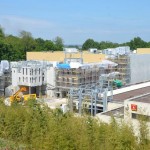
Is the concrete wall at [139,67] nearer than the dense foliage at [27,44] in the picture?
Yes

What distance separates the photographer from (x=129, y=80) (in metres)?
27.6

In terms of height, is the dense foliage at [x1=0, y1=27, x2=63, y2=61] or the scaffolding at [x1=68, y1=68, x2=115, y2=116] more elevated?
the dense foliage at [x1=0, y1=27, x2=63, y2=61]

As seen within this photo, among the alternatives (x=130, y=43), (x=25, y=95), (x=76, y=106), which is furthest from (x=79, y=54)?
(x=130, y=43)

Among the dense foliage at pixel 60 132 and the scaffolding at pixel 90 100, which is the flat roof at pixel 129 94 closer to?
the scaffolding at pixel 90 100

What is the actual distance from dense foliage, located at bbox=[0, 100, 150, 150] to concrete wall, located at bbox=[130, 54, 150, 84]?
16.3 meters

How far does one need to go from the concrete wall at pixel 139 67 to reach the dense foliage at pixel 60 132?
16250 millimetres

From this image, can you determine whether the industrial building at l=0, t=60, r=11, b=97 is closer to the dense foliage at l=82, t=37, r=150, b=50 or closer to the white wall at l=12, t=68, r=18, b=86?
the white wall at l=12, t=68, r=18, b=86

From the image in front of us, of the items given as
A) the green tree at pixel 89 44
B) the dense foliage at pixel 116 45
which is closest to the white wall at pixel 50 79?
the dense foliage at pixel 116 45

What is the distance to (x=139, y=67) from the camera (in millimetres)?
28812

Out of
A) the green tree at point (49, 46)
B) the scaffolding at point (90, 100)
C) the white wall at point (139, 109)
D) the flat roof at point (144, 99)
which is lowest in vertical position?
the scaffolding at point (90, 100)

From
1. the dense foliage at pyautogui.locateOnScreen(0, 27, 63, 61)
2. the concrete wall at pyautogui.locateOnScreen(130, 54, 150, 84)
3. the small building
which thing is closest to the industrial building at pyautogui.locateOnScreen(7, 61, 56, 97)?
the small building

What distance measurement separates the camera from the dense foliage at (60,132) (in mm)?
9008

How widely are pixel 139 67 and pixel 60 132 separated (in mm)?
20469

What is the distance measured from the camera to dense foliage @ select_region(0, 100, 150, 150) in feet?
29.6
